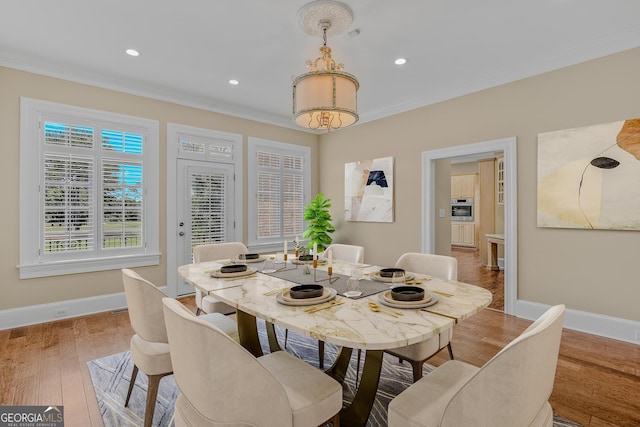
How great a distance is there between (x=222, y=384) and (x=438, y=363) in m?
2.09

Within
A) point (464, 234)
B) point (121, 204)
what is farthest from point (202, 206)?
point (464, 234)

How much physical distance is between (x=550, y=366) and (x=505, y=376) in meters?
0.30

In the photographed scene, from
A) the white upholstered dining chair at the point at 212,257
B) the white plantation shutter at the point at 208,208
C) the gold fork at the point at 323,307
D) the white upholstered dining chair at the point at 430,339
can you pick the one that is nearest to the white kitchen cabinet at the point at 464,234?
the white plantation shutter at the point at 208,208

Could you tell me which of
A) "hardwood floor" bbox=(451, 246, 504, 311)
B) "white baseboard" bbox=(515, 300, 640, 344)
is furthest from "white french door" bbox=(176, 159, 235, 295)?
"white baseboard" bbox=(515, 300, 640, 344)

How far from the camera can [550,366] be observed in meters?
1.11

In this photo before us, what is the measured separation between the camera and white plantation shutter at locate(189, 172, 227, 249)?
4.50 m

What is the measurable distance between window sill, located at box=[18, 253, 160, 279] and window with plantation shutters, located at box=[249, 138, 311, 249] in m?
1.57

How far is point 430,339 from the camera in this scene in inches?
75.3

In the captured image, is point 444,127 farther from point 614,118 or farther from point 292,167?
point 292,167

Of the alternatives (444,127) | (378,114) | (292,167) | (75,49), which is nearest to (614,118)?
(444,127)

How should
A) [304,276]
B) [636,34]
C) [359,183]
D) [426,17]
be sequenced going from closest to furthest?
[304,276] → [426,17] → [636,34] → [359,183]

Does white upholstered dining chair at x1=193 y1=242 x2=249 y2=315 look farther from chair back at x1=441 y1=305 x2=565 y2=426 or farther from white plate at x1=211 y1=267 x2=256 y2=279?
chair back at x1=441 y1=305 x2=565 y2=426

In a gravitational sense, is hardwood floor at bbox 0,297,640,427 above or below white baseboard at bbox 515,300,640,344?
below

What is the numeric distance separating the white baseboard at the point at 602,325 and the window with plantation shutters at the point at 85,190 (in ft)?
16.1
